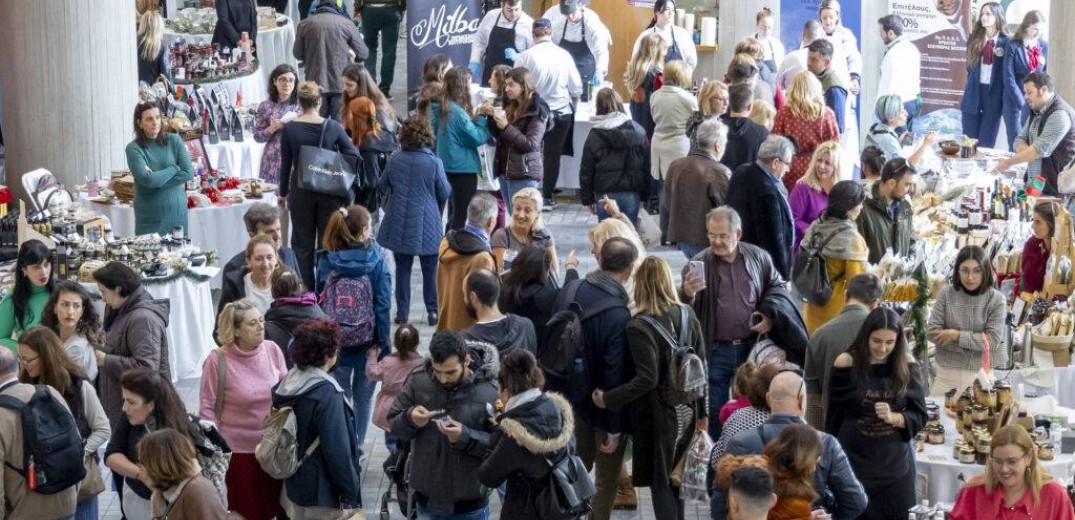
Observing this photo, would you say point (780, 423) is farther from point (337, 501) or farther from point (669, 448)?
point (337, 501)

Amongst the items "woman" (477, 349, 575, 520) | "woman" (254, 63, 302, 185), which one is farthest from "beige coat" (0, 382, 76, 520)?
"woman" (254, 63, 302, 185)

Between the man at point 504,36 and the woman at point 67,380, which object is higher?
the man at point 504,36

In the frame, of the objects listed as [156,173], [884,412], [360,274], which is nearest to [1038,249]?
[884,412]

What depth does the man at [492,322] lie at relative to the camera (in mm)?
7430

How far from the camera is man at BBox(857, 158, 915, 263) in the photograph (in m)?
9.57

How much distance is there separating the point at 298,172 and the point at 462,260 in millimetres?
2504

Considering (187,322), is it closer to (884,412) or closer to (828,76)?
(884,412)

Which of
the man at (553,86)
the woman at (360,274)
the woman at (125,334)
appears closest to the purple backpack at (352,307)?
the woman at (360,274)

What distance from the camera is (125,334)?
7754 mm

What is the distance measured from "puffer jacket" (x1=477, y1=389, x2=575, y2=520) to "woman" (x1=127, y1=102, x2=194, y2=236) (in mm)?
4789

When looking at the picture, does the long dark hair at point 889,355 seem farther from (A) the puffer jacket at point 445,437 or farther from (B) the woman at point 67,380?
(B) the woman at point 67,380

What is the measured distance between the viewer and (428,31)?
15609 mm

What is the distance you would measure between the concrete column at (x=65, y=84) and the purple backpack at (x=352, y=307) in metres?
4.61

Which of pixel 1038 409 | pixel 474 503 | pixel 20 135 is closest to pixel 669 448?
pixel 474 503
